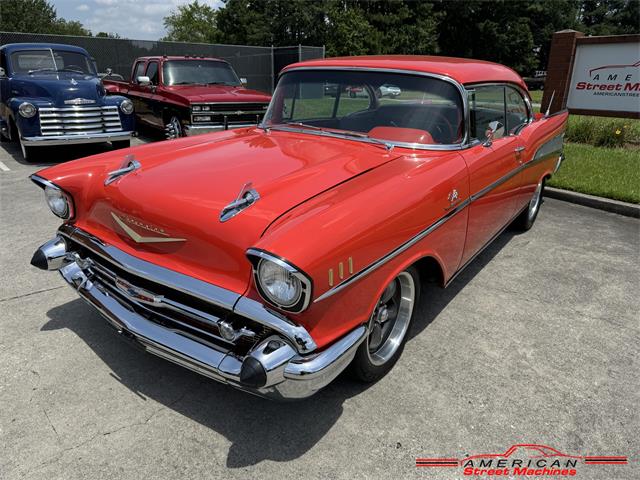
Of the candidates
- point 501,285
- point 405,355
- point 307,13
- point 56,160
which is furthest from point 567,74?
point 307,13

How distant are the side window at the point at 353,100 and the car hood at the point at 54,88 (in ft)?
19.3

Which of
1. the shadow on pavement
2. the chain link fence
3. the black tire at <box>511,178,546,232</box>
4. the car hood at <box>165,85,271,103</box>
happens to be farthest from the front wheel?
the chain link fence

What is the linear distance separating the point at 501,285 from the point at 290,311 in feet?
8.06

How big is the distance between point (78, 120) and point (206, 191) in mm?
6370

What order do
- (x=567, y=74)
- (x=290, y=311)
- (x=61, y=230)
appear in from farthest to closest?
(x=567, y=74) → (x=61, y=230) → (x=290, y=311)

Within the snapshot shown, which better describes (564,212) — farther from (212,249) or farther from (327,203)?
(212,249)

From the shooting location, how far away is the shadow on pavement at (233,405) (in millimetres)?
2197

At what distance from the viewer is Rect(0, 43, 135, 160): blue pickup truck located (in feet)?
23.8

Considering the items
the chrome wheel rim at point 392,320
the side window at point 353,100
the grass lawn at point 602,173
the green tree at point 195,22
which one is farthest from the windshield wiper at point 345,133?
the green tree at point 195,22

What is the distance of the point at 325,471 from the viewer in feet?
6.75

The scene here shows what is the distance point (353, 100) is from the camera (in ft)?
11.1

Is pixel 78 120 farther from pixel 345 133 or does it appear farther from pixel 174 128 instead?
pixel 345 133

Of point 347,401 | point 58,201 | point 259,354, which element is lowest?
point 347,401

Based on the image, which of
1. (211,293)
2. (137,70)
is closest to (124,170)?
(211,293)
